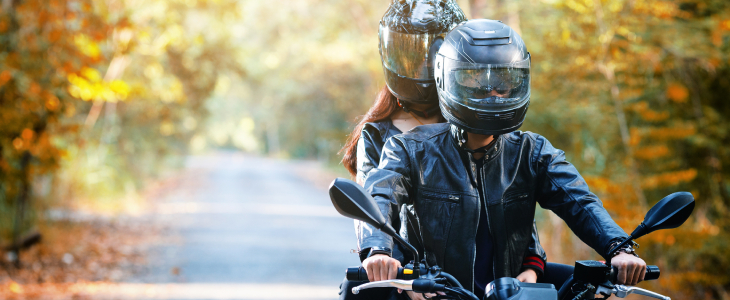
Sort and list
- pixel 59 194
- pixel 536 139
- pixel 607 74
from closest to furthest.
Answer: pixel 536 139 < pixel 607 74 < pixel 59 194

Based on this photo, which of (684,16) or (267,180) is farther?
(267,180)

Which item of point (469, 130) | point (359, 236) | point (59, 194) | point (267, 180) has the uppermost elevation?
point (469, 130)

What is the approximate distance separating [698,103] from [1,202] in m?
10.1

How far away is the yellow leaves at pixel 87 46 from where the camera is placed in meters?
9.15

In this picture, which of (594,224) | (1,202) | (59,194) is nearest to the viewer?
(594,224)

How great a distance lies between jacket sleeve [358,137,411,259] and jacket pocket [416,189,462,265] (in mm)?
80

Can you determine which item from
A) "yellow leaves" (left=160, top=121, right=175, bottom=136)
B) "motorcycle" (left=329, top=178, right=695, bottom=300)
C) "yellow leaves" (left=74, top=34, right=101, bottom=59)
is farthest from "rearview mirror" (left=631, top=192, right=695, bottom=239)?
"yellow leaves" (left=160, top=121, right=175, bottom=136)

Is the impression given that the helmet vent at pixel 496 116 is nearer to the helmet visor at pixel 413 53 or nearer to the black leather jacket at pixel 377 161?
the black leather jacket at pixel 377 161

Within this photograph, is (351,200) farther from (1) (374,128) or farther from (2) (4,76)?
(2) (4,76)

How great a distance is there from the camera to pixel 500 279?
1.77 meters

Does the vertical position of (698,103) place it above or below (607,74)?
below

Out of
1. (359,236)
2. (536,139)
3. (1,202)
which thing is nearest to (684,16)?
(536,139)

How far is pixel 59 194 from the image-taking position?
1248 cm

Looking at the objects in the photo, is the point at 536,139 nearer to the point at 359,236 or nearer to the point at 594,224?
the point at 594,224
